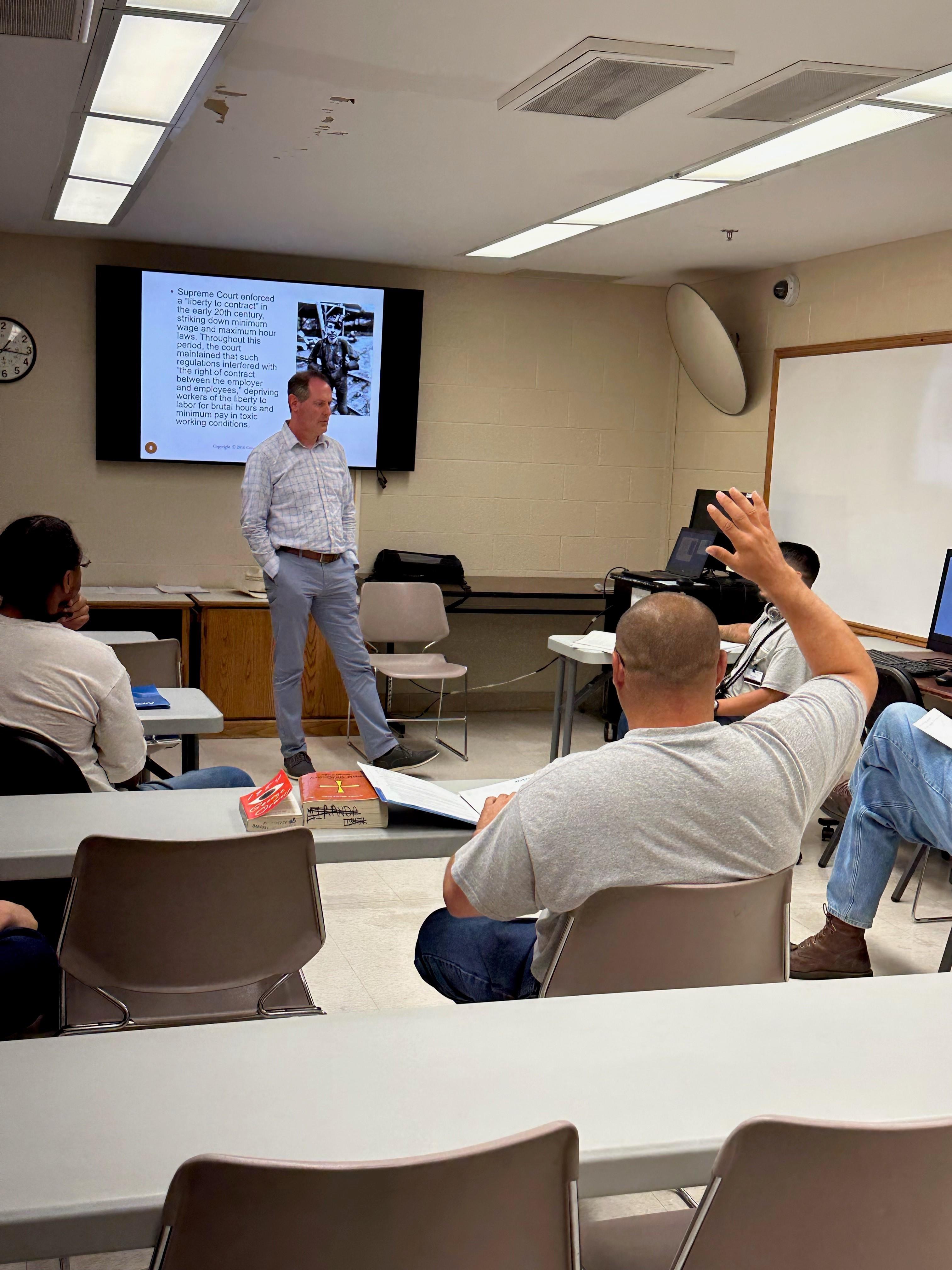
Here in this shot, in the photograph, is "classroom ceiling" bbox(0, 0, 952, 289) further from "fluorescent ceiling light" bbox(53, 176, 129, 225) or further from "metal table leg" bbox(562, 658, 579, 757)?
"metal table leg" bbox(562, 658, 579, 757)

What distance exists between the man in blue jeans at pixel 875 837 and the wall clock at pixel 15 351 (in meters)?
4.93

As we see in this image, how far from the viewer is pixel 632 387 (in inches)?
286

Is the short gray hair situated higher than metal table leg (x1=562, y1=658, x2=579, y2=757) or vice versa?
the short gray hair

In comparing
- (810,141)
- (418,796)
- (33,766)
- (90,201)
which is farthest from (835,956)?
(90,201)

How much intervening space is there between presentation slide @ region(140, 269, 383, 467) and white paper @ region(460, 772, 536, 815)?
4400 mm

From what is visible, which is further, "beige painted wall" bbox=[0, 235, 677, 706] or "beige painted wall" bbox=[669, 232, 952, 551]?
"beige painted wall" bbox=[0, 235, 677, 706]

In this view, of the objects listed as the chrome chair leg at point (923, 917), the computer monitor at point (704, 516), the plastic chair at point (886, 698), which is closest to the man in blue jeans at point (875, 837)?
the plastic chair at point (886, 698)

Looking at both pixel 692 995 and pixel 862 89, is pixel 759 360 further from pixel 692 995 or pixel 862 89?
pixel 692 995

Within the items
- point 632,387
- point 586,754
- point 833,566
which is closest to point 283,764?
point 833,566

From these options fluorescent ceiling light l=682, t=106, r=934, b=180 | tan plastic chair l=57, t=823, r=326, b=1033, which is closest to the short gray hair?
fluorescent ceiling light l=682, t=106, r=934, b=180

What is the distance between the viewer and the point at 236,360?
6.50 meters

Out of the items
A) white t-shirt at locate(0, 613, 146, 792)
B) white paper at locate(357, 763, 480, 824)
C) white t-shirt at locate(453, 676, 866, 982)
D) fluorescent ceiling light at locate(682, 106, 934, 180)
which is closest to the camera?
white t-shirt at locate(453, 676, 866, 982)

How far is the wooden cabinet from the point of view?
6.04 metres

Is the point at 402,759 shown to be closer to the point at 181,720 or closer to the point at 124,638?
the point at 124,638
